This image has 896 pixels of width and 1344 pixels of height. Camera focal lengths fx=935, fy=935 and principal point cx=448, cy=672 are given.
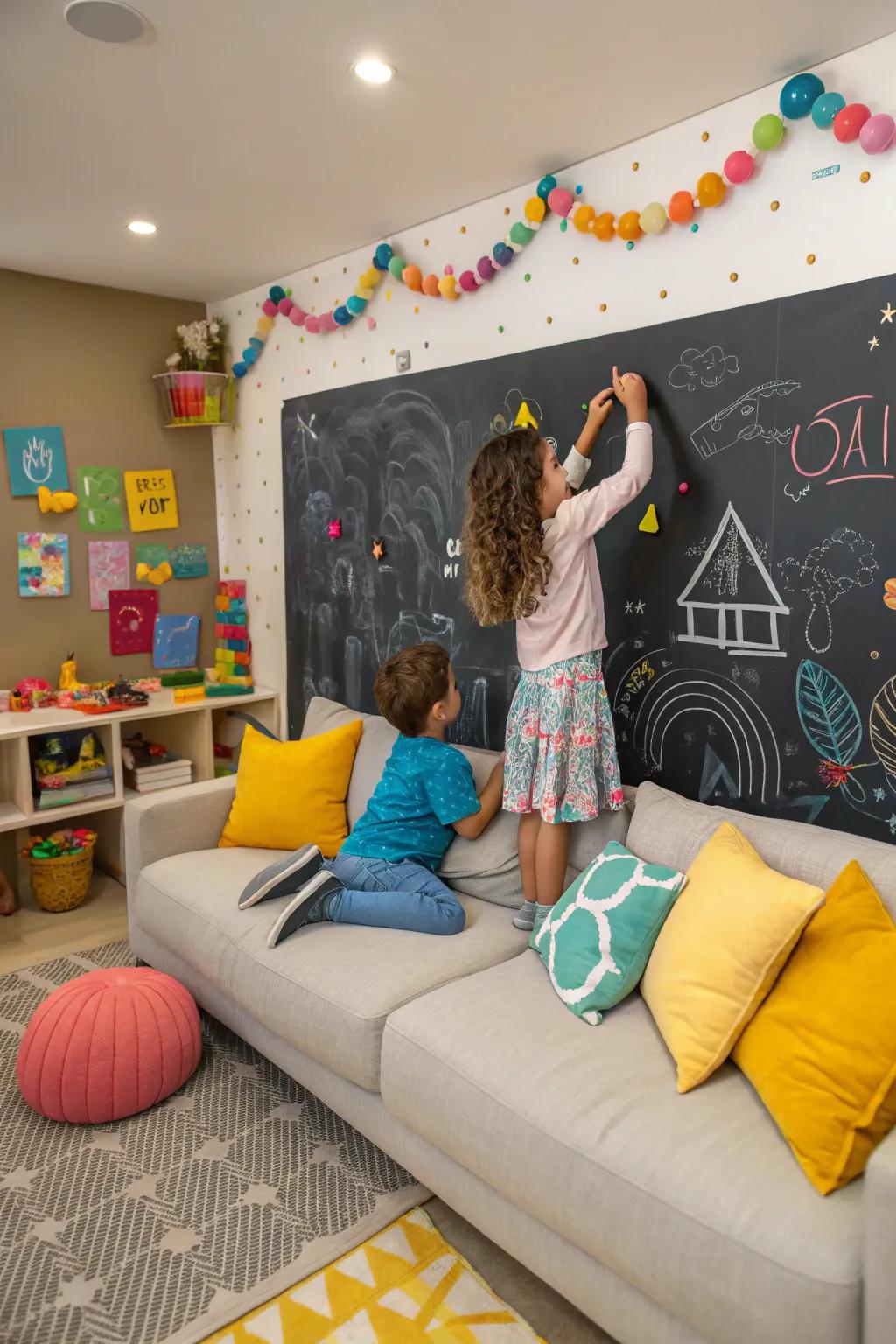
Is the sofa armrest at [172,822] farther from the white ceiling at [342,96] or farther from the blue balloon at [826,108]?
the blue balloon at [826,108]

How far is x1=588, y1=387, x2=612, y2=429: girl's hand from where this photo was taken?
2393 mm

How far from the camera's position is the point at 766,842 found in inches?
76.4

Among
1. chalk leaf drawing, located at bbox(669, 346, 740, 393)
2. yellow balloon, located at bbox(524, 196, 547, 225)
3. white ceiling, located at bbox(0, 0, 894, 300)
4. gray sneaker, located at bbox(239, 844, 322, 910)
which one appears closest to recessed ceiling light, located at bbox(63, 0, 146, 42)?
white ceiling, located at bbox(0, 0, 894, 300)

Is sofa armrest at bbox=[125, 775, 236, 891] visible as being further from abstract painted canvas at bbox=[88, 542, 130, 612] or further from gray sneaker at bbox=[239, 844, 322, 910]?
abstract painted canvas at bbox=[88, 542, 130, 612]

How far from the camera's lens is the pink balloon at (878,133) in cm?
184

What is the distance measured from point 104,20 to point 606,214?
1217mm

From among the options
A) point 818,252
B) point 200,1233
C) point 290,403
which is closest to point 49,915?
point 200,1233

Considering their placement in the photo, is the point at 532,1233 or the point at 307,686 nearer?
the point at 532,1233

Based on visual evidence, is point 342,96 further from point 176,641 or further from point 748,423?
point 176,641

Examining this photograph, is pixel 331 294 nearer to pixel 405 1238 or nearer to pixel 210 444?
pixel 210 444

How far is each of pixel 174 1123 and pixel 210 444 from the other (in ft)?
9.14

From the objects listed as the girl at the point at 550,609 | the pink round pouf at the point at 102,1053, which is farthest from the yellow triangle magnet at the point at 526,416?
the pink round pouf at the point at 102,1053

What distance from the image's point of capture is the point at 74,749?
3.65 metres

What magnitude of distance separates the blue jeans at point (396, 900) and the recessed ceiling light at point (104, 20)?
185 centimetres
